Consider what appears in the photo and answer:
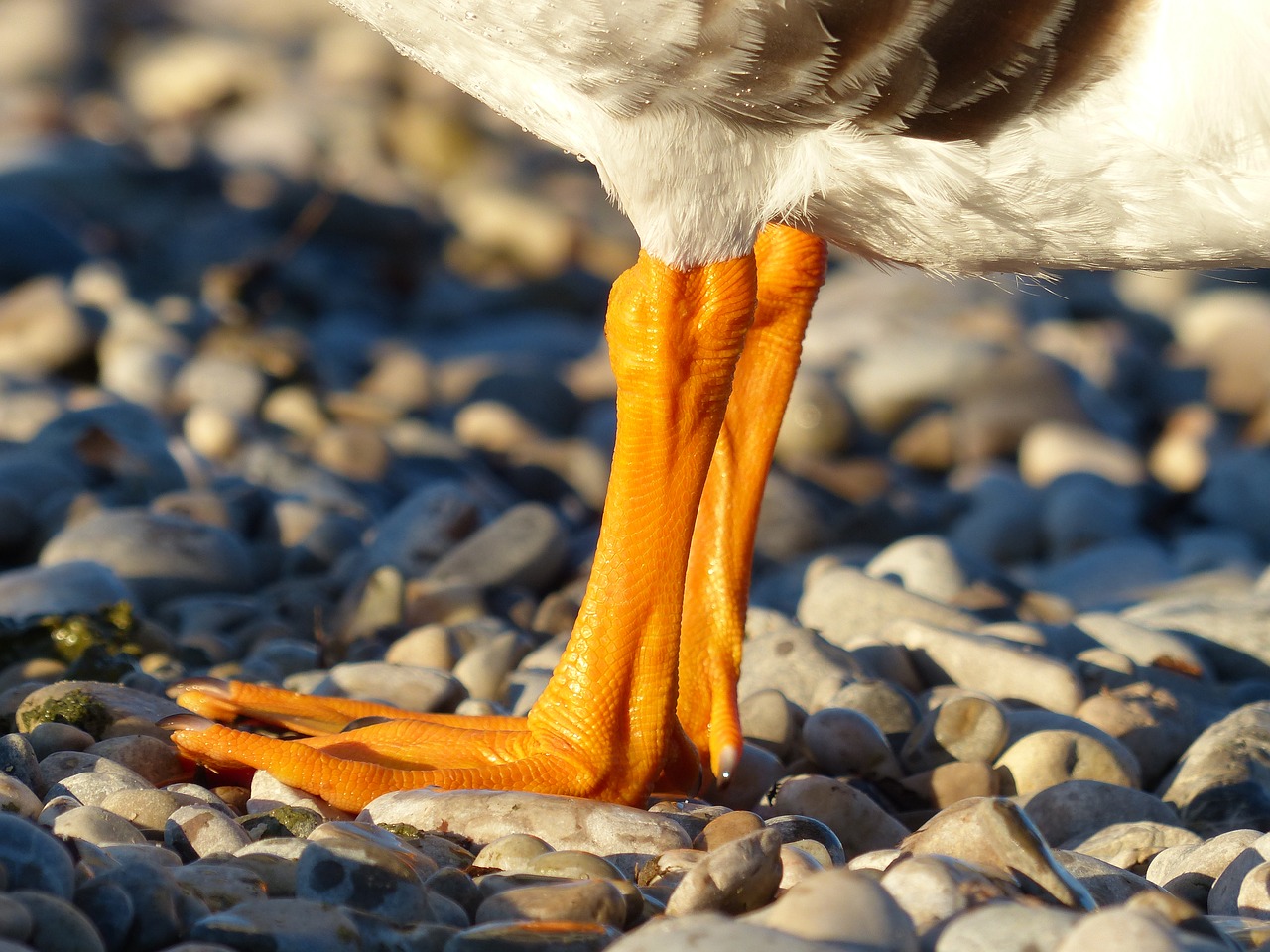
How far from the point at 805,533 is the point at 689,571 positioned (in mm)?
3332

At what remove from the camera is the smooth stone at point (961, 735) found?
3.76 metres

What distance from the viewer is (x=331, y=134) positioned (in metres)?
14.2

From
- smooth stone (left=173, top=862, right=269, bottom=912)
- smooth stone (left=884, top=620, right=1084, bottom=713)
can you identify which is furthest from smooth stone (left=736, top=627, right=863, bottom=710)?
smooth stone (left=173, top=862, right=269, bottom=912)

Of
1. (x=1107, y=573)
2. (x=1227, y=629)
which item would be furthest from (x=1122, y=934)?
(x=1107, y=573)

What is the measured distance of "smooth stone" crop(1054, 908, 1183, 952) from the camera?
209 cm

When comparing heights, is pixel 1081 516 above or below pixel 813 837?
above

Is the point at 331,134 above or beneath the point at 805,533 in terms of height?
above

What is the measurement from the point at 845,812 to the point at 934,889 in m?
0.84

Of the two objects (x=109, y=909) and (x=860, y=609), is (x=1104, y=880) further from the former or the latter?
(x=860, y=609)

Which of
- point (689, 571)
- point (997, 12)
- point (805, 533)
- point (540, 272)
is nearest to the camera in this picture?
point (997, 12)

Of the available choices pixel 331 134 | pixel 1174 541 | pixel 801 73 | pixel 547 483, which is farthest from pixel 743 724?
pixel 331 134

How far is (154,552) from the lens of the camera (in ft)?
16.8

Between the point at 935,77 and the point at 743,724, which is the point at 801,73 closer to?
the point at 935,77

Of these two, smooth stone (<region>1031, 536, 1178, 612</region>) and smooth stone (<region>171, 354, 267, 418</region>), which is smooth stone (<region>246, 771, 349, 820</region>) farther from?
smooth stone (<region>171, 354, 267, 418</region>)
